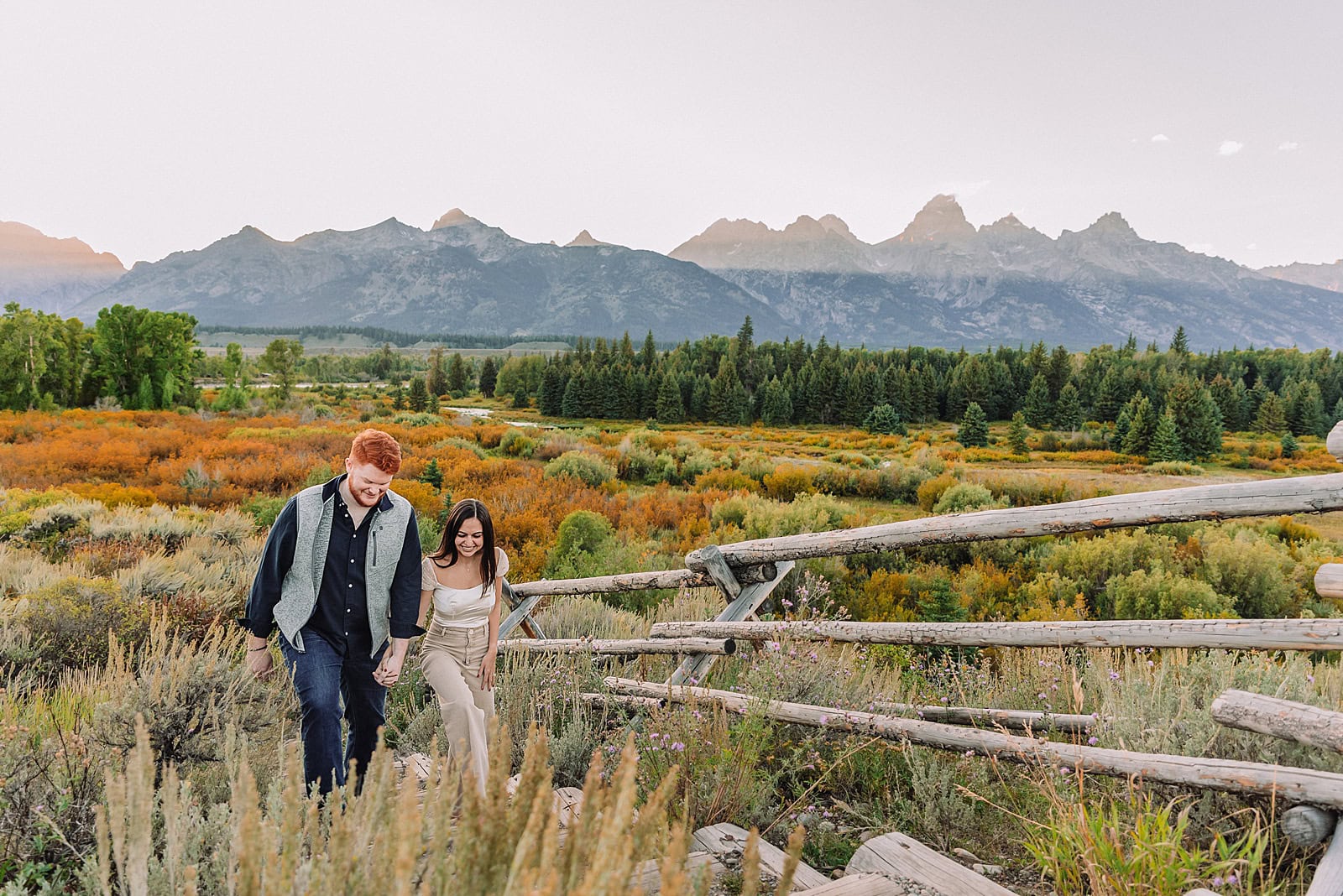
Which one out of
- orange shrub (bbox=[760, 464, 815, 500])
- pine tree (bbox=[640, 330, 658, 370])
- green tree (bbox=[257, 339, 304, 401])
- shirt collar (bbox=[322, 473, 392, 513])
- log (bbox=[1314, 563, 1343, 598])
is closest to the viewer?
log (bbox=[1314, 563, 1343, 598])

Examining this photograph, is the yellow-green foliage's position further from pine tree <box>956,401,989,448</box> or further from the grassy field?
pine tree <box>956,401,989,448</box>

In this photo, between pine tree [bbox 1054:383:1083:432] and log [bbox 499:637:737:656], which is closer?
log [bbox 499:637:737:656]

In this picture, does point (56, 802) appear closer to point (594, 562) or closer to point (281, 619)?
point (281, 619)

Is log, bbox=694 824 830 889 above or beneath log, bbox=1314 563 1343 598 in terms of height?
beneath

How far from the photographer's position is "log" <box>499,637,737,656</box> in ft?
13.8

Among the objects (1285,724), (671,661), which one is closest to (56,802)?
(671,661)

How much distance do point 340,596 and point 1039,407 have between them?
6818 cm

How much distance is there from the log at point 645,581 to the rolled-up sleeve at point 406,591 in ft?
5.24

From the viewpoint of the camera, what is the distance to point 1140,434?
146ft

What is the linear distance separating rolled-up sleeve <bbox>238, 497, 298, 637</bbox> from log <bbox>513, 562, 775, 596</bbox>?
2167mm

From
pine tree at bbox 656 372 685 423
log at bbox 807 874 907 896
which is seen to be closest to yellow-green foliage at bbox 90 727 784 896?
log at bbox 807 874 907 896

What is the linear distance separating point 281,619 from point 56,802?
0.93 m

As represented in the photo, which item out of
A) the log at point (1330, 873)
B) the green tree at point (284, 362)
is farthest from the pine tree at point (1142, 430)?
the green tree at point (284, 362)

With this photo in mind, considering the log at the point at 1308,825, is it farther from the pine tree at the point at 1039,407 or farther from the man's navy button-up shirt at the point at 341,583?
the pine tree at the point at 1039,407
